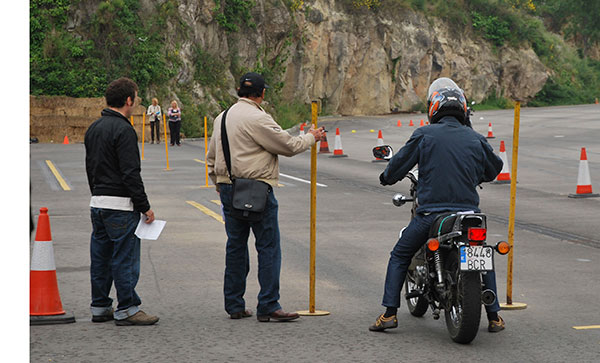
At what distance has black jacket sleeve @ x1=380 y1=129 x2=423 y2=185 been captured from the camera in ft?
20.5

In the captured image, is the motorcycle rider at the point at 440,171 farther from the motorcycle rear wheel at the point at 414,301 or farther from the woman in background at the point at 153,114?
the woman in background at the point at 153,114

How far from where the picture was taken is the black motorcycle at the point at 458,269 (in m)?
5.78

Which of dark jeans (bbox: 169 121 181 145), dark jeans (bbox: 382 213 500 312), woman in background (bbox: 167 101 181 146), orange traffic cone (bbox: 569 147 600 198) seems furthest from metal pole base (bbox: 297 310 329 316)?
dark jeans (bbox: 169 121 181 145)

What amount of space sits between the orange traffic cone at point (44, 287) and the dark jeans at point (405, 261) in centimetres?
238

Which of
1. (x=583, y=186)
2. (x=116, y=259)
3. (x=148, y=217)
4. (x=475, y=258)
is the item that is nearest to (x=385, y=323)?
(x=475, y=258)

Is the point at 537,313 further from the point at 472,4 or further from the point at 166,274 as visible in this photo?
the point at 472,4

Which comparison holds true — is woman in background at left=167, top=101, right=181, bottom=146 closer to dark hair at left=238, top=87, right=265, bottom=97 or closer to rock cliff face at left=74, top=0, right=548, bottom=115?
rock cliff face at left=74, top=0, right=548, bottom=115

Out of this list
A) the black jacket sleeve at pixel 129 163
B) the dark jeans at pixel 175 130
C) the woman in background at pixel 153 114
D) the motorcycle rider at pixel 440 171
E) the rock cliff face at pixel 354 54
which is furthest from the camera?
the rock cliff face at pixel 354 54

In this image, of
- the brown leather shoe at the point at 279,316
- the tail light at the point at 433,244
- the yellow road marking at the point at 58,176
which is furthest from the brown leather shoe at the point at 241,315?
the yellow road marking at the point at 58,176

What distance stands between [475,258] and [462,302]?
0.97 feet

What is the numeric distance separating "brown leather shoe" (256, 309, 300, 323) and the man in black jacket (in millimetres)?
784

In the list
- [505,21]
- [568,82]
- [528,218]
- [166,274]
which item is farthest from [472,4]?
[166,274]

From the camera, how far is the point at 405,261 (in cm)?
638

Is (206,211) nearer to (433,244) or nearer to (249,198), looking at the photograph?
(249,198)
